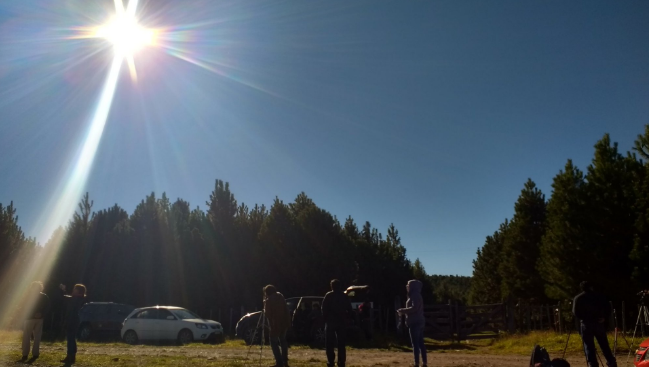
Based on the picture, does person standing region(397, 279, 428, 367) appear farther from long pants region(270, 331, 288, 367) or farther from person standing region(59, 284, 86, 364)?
person standing region(59, 284, 86, 364)

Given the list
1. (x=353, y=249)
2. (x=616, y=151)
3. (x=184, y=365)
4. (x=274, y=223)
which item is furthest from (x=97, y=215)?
(x=616, y=151)

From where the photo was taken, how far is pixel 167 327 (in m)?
20.9

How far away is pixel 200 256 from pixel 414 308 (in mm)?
24785

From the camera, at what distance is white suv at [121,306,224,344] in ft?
68.5

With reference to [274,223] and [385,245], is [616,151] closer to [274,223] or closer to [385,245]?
[274,223]

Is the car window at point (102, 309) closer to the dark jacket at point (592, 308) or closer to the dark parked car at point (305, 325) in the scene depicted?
the dark parked car at point (305, 325)

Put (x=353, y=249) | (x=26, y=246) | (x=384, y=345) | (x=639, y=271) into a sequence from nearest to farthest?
(x=384, y=345) < (x=639, y=271) < (x=353, y=249) < (x=26, y=246)

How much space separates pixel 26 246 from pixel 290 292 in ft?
69.4

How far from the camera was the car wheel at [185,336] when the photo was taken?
2078cm

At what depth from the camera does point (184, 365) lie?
1148 cm

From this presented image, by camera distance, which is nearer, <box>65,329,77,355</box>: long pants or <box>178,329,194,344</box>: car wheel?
<box>65,329,77,355</box>: long pants

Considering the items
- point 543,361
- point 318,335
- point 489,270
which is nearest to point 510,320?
point 318,335

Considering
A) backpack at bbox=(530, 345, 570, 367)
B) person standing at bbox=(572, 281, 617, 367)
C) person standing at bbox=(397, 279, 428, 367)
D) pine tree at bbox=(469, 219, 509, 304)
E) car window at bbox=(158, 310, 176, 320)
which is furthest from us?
pine tree at bbox=(469, 219, 509, 304)

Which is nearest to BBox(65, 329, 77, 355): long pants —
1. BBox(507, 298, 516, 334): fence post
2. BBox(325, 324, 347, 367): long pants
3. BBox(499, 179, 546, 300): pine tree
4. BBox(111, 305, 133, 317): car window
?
BBox(325, 324, 347, 367): long pants
